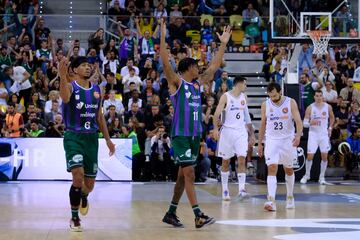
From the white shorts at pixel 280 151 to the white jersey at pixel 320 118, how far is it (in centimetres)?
652

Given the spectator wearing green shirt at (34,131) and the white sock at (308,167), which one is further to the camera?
the spectator wearing green shirt at (34,131)

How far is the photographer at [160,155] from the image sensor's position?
62.9ft

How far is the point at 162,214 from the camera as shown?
11.2 m

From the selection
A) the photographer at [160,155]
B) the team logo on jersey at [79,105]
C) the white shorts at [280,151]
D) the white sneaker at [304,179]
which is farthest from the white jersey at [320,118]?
the team logo on jersey at [79,105]

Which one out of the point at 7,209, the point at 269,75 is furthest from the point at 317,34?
the point at 7,209

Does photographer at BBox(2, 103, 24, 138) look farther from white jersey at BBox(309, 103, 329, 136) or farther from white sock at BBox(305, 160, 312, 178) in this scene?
white jersey at BBox(309, 103, 329, 136)

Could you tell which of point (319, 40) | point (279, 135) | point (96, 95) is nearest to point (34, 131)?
point (319, 40)

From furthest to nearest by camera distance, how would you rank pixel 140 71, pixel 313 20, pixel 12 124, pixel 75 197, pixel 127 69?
pixel 140 71 < pixel 127 69 < pixel 313 20 < pixel 12 124 < pixel 75 197

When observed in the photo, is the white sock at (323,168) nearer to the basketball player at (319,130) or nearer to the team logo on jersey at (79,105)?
the basketball player at (319,130)

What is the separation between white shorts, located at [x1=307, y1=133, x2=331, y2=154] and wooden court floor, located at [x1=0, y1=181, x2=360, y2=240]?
221 cm

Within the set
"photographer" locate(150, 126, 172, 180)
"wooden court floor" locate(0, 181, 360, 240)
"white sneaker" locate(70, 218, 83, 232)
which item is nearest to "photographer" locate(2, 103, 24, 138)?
"wooden court floor" locate(0, 181, 360, 240)

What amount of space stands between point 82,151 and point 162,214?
6.92ft

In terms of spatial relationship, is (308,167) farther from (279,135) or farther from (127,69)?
(127,69)

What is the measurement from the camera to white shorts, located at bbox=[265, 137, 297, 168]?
12.2 m
